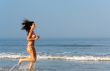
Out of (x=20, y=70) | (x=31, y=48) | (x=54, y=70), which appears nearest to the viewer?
(x=31, y=48)

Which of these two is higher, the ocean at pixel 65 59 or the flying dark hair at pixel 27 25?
the flying dark hair at pixel 27 25

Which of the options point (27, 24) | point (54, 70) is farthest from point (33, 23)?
point (54, 70)

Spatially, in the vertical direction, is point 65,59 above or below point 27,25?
below

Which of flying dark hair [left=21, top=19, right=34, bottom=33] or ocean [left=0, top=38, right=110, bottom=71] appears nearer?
flying dark hair [left=21, top=19, right=34, bottom=33]

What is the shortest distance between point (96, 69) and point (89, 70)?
811 millimetres

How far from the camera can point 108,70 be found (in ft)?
88.3

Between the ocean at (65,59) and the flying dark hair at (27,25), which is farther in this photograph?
the ocean at (65,59)

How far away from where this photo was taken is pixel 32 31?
15312 millimetres

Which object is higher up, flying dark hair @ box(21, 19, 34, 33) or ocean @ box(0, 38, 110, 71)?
flying dark hair @ box(21, 19, 34, 33)

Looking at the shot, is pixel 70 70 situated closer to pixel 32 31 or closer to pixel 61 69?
pixel 61 69

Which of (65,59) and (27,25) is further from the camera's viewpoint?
(65,59)

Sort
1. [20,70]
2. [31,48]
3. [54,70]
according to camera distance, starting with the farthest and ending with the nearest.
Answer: [54,70] < [20,70] < [31,48]

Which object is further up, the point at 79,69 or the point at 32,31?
the point at 32,31

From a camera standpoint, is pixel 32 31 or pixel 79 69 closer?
pixel 32 31
